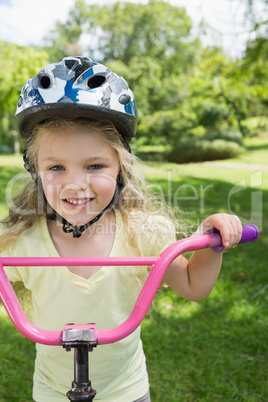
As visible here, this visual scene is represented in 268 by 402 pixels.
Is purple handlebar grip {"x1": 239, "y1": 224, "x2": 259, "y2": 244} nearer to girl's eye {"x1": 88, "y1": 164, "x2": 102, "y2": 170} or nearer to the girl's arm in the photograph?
the girl's arm

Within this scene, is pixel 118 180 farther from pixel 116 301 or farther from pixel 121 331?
pixel 121 331

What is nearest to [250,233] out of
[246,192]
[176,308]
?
[176,308]

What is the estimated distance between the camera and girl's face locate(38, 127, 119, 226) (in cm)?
192

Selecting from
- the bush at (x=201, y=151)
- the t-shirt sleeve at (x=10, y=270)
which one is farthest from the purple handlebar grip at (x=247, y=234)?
the bush at (x=201, y=151)

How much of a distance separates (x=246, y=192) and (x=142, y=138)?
49.0 feet

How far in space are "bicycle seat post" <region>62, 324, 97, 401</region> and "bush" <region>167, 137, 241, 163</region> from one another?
19.3m

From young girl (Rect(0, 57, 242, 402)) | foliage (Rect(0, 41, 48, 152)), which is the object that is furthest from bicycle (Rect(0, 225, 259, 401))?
foliage (Rect(0, 41, 48, 152))

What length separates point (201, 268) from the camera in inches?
79.0

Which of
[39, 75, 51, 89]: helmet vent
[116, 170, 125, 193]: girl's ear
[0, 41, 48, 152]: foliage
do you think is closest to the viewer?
[39, 75, 51, 89]: helmet vent

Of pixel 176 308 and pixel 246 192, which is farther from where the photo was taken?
pixel 246 192

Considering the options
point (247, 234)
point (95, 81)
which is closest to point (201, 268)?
point (247, 234)

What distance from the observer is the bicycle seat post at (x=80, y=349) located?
1464 millimetres

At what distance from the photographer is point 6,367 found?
3607 mm

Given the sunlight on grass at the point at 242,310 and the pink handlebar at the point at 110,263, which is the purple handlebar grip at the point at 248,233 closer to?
the pink handlebar at the point at 110,263
